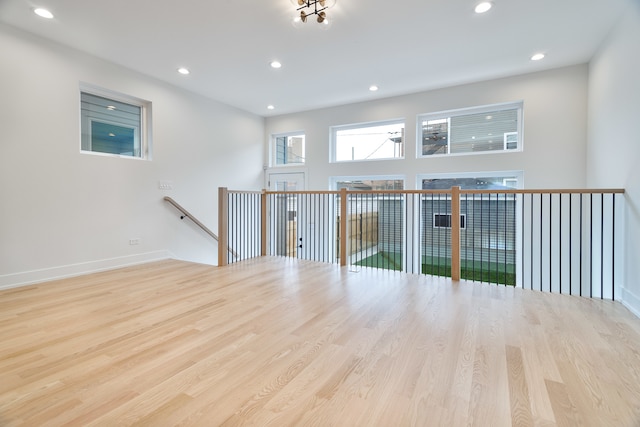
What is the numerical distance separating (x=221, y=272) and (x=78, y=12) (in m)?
3.08

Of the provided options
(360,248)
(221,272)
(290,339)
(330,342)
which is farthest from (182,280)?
(360,248)

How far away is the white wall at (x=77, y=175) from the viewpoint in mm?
3107

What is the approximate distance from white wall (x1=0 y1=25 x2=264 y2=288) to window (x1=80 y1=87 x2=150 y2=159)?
157 millimetres

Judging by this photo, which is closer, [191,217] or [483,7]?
[483,7]

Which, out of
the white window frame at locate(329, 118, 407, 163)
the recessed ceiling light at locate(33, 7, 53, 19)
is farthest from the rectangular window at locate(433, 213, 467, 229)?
the recessed ceiling light at locate(33, 7, 53, 19)

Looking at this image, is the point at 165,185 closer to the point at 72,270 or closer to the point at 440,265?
the point at 72,270

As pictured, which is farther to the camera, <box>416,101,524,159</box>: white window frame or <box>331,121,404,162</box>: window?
<box>331,121,404,162</box>: window

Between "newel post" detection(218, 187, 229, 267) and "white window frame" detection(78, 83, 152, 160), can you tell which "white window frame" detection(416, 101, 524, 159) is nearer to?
"newel post" detection(218, 187, 229, 267)

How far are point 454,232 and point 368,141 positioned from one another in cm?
286

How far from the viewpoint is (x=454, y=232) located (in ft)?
11.0

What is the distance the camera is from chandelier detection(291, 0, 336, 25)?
2674 millimetres

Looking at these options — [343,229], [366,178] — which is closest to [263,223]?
[343,229]

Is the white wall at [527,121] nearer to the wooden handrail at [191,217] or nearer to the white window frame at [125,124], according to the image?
the wooden handrail at [191,217]

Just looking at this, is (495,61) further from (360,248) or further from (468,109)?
(360,248)
